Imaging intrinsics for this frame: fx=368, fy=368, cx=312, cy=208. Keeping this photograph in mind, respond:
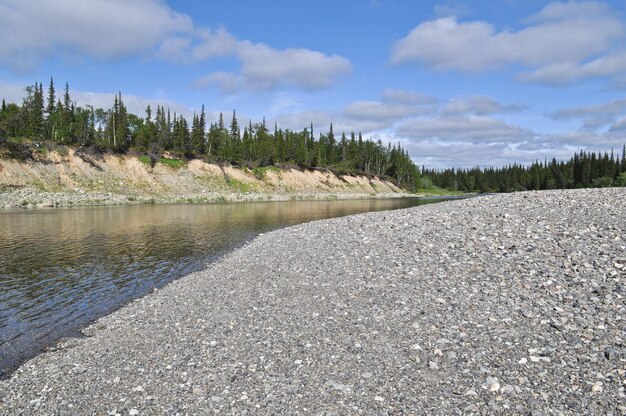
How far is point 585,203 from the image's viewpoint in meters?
23.9

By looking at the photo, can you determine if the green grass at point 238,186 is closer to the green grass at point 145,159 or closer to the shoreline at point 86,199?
the shoreline at point 86,199

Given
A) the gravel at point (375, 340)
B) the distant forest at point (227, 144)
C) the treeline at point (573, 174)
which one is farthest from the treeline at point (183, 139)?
the gravel at point (375, 340)

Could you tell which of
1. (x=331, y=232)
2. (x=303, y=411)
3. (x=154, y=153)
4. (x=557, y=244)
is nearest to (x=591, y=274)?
(x=557, y=244)

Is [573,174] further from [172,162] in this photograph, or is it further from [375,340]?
[375,340]

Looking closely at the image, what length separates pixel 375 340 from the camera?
31.1ft

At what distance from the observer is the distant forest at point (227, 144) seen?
307 feet

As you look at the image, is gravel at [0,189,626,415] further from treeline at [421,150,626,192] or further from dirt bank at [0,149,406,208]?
treeline at [421,150,626,192]

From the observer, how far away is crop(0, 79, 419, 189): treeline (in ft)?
307

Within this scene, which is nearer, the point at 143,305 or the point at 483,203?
the point at 143,305

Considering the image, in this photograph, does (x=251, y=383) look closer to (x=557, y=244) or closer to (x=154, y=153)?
(x=557, y=244)

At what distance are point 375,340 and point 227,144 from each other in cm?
12482

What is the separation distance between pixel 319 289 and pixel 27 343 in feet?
30.7

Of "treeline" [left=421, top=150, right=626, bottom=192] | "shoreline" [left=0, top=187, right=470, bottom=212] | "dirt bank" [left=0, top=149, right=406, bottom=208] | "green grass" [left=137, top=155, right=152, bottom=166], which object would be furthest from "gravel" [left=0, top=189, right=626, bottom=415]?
"treeline" [left=421, top=150, right=626, bottom=192]

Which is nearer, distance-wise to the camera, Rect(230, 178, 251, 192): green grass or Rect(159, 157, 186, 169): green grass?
Rect(159, 157, 186, 169): green grass
